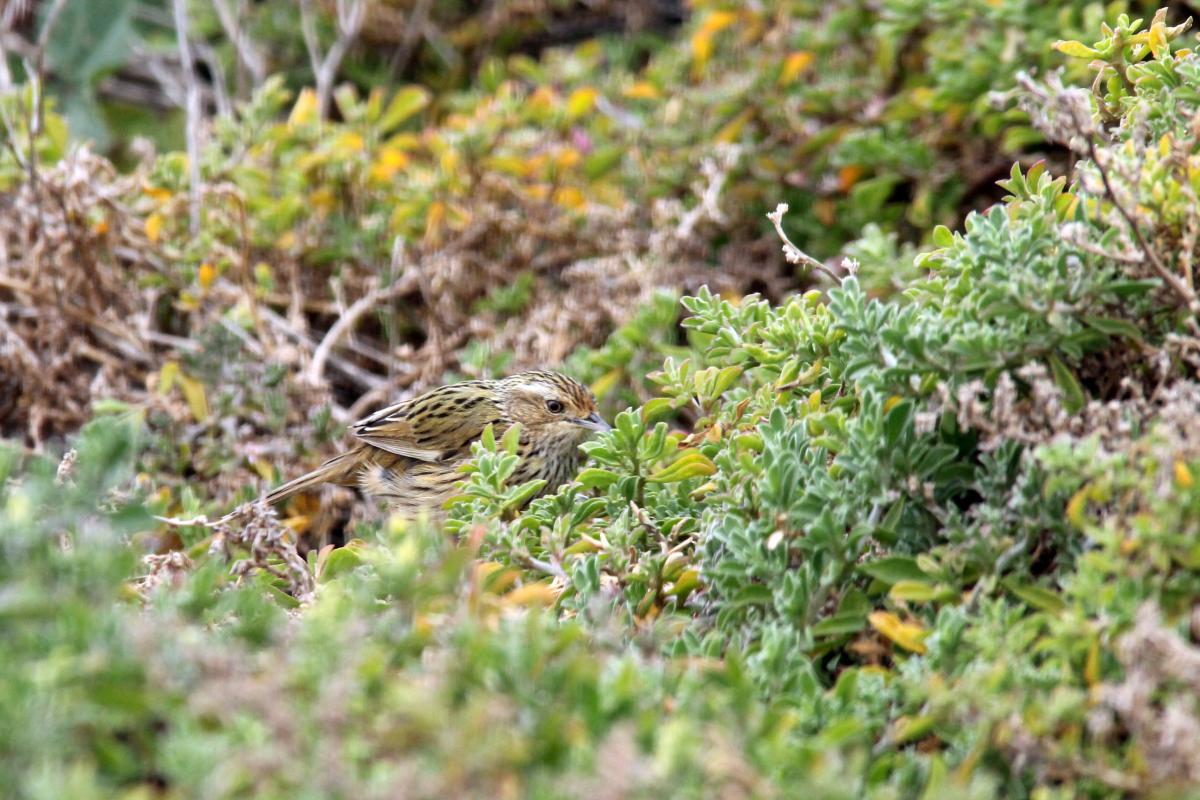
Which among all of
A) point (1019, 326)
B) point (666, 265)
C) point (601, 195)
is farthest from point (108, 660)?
point (601, 195)

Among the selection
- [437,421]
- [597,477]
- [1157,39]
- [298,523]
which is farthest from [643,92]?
[597,477]

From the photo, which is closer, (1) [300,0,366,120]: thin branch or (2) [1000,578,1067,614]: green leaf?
(2) [1000,578,1067,614]: green leaf

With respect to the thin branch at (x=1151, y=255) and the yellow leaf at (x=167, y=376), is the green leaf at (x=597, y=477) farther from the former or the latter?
the yellow leaf at (x=167, y=376)

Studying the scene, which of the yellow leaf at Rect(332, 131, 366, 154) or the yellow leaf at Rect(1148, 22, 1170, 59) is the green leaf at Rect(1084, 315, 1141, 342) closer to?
the yellow leaf at Rect(1148, 22, 1170, 59)

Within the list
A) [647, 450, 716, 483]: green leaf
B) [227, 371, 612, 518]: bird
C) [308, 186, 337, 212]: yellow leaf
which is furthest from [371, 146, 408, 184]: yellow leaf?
[647, 450, 716, 483]: green leaf

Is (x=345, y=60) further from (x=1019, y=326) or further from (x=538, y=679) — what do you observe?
(x=538, y=679)

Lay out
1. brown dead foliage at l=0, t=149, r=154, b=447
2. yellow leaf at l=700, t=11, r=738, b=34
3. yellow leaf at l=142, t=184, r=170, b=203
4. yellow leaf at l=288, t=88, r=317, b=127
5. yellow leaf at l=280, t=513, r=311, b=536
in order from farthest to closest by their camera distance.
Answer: yellow leaf at l=700, t=11, r=738, b=34, yellow leaf at l=288, t=88, r=317, b=127, yellow leaf at l=142, t=184, r=170, b=203, brown dead foliage at l=0, t=149, r=154, b=447, yellow leaf at l=280, t=513, r=311, b=536
